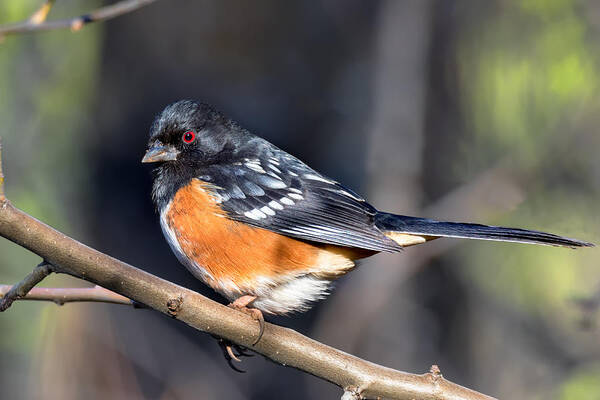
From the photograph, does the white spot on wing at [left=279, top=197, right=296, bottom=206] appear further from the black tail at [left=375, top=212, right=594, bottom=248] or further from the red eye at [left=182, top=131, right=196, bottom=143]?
Result: the red eye at [left=182, top=131, right=196, bottom=143]

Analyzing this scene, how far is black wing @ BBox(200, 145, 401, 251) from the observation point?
270cm

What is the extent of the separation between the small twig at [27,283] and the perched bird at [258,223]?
0.83 m

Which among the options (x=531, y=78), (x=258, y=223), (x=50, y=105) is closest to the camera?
(x=258, y=223)

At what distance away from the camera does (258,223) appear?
9.07 feet

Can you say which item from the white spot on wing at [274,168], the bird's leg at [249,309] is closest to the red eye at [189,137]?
the white spot on wing at [274,168]

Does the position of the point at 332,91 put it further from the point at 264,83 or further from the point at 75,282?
the point at 75,282

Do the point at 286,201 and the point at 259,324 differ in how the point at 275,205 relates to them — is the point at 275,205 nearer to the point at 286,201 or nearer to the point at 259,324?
the point at 286,201

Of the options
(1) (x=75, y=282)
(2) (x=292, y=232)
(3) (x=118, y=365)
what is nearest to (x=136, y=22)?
(1) (x=75, y=282)

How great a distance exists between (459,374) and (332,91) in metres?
2.37

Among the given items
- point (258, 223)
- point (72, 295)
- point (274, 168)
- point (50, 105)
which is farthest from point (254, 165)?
point (50, 105)

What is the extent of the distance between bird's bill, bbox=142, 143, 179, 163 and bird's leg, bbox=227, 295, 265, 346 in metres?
0.69

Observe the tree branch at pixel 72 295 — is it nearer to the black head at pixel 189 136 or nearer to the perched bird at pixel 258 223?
the perched bird at pixel 258 223

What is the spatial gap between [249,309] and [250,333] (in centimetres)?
19

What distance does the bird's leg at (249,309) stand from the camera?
2223mm
